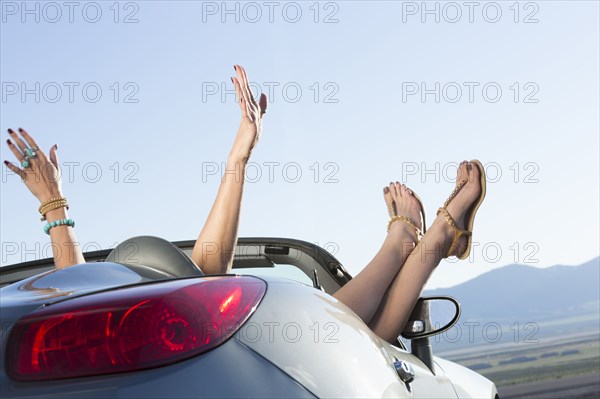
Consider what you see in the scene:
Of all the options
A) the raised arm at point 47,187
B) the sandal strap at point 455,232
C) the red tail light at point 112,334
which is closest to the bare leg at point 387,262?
the sandal strap at point 455,232

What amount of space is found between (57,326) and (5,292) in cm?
34

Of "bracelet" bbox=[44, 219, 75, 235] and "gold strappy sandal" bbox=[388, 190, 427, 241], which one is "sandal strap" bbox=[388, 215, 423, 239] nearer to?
"gold strappy sandal" bbox=[388, 190, 427, 241]

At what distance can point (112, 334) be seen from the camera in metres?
1.45

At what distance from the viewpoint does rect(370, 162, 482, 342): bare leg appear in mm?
3451

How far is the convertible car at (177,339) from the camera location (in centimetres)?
143

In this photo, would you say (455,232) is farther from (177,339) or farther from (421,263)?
(177,339)

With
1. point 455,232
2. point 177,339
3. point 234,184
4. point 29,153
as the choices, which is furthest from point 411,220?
point 177,339

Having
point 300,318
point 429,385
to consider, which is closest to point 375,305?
point 429,385

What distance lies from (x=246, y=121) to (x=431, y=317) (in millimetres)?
1129

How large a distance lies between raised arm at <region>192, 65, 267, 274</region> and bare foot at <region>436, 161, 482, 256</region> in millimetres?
1156

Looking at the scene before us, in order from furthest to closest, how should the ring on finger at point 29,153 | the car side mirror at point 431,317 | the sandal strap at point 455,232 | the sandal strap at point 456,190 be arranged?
the sandal strap at point 456,190
the sandal strap at point 455,232
the ring on finger at point 29,153
the car side mirror at point 431,317

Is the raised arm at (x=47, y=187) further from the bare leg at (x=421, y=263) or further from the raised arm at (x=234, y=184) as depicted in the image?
the bare leg at (x=421, y=263)

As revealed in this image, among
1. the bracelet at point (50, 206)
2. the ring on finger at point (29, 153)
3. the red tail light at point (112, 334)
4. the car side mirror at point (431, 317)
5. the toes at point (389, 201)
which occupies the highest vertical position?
the ring on finger at point (29, 153)

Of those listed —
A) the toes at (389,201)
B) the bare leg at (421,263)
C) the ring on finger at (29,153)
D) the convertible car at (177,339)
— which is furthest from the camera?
the toes at (389,201)
